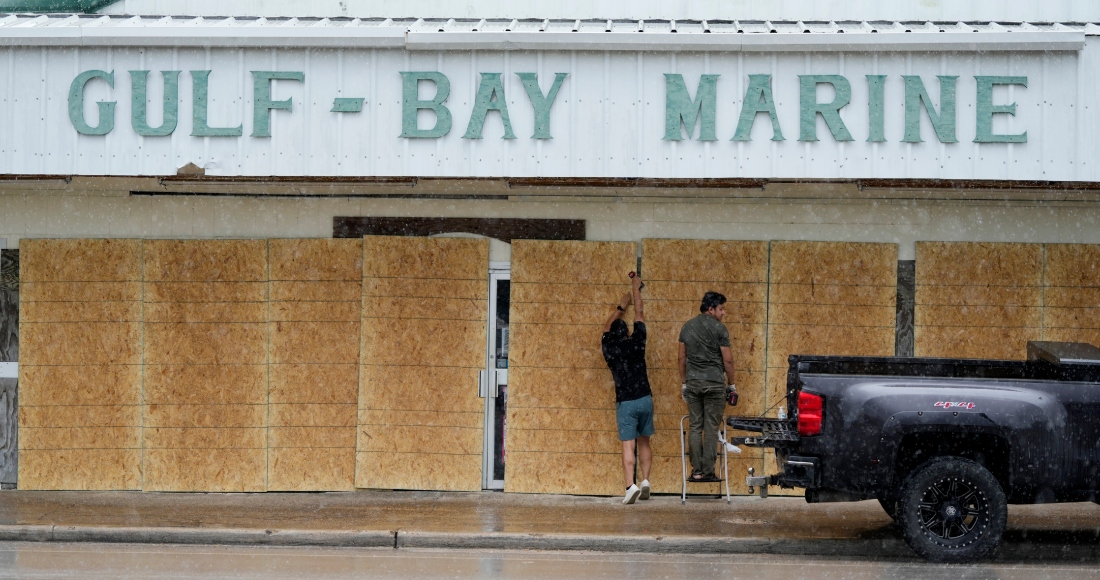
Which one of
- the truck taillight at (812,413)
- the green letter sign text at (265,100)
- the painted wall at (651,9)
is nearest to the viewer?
the truck taillight at (812,413)

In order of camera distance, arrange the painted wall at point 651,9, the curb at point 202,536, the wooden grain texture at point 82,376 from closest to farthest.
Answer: the curb at point 202,536
the wooden grain texture at point 82,376
the painted wall at point 651,9

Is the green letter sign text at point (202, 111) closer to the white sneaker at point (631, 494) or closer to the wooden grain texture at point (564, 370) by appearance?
the wooden grain texture at point (564, 370)

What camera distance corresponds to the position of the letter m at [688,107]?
37.9ft

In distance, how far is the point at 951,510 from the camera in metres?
9.62

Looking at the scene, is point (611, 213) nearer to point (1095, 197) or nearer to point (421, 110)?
point (421, 110)

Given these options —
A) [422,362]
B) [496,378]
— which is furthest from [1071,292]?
[422,362]

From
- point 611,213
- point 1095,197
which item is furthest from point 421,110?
point 1095,197

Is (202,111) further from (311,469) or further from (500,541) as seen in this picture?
(500,541)

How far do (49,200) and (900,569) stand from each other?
376 inches

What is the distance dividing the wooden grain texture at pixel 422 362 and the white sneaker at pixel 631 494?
Result: 165 centimetres

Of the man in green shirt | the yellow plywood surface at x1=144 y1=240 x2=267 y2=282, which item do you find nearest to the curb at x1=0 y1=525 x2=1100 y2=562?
the man in green shirt

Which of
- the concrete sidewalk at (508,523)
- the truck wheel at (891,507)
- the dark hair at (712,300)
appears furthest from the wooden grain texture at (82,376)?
the truck wheel at (891,507)

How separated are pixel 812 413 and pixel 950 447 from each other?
1.19m

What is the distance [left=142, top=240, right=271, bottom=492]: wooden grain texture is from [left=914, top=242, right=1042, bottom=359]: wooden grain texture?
7128 millimetres
